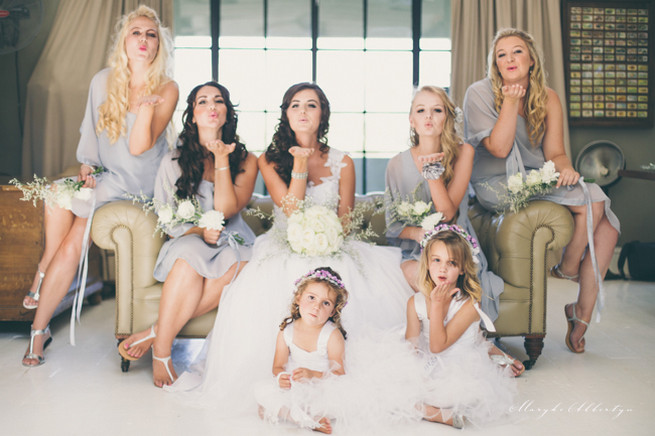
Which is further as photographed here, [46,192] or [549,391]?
[46,192]

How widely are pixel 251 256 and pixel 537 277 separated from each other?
1.34 metres

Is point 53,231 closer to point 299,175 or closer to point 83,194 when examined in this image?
point 83,194

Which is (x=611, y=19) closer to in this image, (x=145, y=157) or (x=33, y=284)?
(x=145, y=157)

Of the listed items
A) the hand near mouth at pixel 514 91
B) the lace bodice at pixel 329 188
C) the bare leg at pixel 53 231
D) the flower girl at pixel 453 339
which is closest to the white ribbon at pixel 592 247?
the hand near mouth at pixel 514 91

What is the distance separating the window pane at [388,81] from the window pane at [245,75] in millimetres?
950

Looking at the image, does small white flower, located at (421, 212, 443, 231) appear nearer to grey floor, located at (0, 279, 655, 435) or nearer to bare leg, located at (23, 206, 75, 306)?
grey floor, located at (0, 279, 655, 435)

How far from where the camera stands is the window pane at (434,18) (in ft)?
18.9

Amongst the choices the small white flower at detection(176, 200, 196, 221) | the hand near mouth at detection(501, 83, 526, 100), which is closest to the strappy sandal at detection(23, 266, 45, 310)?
the small white flower at detection(176, 200, 196, 221)

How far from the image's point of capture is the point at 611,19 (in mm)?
5617

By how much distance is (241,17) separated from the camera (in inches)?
223

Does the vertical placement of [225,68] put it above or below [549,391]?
above

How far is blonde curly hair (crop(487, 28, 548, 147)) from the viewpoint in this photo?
10.9 ft

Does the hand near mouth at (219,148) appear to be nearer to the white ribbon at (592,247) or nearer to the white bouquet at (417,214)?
the white bouquet at (417,214)

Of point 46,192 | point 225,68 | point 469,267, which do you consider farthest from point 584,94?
point 46,192
